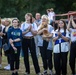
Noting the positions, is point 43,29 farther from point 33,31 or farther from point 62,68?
point 62,68

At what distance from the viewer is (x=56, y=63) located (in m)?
9.33

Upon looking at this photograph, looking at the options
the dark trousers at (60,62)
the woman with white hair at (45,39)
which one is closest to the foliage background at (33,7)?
the woman with white hair at (45,39)

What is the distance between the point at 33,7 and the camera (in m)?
45.5

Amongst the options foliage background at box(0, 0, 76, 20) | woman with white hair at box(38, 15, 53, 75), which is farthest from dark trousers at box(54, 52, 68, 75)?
foliage background at box(0, 0, 76, 20)

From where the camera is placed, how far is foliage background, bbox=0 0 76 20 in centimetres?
4469

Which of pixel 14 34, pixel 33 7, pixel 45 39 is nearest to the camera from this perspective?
pixel 14 34

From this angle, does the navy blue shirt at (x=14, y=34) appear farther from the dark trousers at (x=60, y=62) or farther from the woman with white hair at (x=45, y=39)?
the dark trousers at (x=60, y=62)

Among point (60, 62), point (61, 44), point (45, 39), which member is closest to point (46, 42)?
point (45, 39)

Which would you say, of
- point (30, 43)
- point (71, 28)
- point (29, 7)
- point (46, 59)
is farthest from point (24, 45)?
point (29, 7)

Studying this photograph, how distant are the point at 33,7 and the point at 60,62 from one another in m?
36.5

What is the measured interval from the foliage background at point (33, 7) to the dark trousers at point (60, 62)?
110 ft

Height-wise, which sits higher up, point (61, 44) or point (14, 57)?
point (61, 44)

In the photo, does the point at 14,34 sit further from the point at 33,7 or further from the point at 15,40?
the point at 33,7

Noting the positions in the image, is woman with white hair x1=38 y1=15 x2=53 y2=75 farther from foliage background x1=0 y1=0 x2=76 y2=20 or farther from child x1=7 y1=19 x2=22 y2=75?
foliage background x1=0 y1=0 x2=76 y2=20
